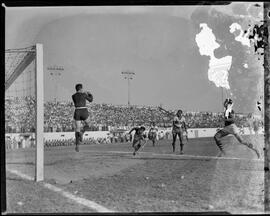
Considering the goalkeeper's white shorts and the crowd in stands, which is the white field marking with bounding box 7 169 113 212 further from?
the goalkeeper's white shorts

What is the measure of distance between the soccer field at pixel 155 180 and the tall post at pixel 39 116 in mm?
266

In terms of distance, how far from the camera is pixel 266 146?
4465 millimetres

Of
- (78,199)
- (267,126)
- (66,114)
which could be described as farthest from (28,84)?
(267,126)

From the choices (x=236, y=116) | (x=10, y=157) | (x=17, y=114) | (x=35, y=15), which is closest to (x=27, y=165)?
(x=10, y=157)

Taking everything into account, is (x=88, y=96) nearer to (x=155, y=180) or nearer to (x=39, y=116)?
(x=39, y=116)

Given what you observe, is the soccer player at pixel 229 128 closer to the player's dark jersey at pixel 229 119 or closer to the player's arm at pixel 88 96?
the player's dark jersey at pixel 229 119

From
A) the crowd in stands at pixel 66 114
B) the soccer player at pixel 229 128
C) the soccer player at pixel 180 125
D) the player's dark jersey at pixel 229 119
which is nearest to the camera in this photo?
the soccer player at pixel 229 128

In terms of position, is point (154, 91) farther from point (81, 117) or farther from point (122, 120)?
point (122, 120)

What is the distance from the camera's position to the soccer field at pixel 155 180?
476cm

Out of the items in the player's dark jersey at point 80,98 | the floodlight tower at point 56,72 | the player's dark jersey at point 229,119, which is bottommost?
the player's dark jersey at point 229,119

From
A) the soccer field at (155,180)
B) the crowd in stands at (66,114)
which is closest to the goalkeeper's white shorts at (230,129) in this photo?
the crowd in stands at (66,114)

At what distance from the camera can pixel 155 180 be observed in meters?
6.27

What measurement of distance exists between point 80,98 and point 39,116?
2.60ft

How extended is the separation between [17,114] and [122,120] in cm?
291
